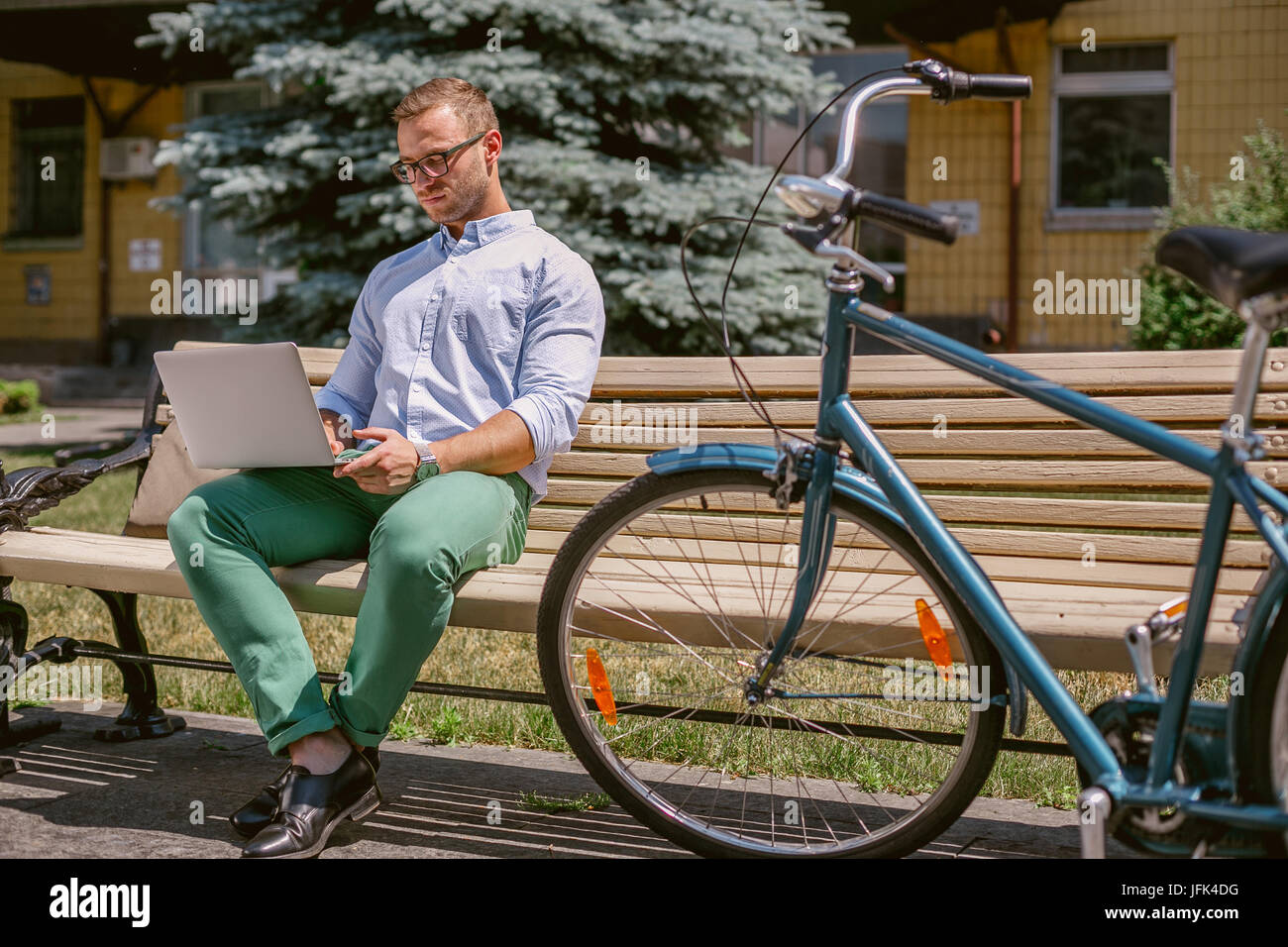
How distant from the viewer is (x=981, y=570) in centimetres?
212

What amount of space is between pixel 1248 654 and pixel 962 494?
3.48 feet

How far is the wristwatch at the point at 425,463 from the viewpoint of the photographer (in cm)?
262

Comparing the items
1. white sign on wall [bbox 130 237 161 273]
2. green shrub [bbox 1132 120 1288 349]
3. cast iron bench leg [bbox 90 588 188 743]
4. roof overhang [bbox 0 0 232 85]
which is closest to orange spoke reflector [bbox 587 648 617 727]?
cast iron bench leg [bbox 90 588 188 743]

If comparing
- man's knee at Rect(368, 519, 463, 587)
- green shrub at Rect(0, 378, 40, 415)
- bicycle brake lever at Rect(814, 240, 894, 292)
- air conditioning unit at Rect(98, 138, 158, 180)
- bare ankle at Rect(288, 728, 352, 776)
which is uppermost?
air conditioning unit at Rect(98, 138, 158, 180)

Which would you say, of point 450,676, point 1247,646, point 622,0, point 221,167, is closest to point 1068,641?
point 1247,646

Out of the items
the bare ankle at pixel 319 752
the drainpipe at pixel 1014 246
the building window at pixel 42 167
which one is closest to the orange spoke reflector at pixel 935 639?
the bare ankle at pixel 319 752

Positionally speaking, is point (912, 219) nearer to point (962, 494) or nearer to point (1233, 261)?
point (1233, 261)

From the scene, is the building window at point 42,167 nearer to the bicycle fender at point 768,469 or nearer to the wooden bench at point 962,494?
the wooden bench at point 962,494

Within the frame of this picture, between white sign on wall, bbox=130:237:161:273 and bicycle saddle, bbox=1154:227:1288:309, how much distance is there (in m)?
16.1

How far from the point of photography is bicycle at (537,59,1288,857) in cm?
193

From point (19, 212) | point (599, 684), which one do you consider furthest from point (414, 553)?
point (19, 212)

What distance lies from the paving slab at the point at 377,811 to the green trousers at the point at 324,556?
32 cm

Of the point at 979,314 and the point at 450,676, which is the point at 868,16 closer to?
the point at 979,314

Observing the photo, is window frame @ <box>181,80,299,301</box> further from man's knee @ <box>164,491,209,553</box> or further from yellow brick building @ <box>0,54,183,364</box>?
man's knee @ <box>164,491,209,553</box>
